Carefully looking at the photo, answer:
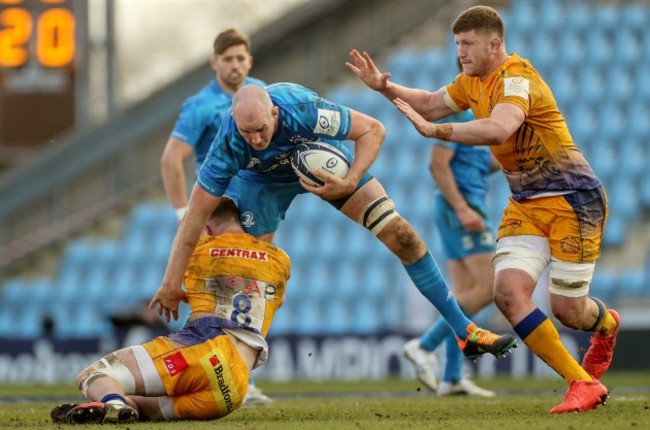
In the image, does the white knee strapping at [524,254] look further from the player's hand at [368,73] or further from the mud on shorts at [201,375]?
the mud on shorts at [201,375]

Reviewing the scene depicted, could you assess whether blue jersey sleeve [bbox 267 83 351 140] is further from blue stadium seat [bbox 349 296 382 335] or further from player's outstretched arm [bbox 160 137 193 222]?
blue stadium seat [bbox 349 296 382 335]

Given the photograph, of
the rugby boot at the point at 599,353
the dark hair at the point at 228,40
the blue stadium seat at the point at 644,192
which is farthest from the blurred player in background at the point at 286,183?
the blue stadium seat at the point at 644,192

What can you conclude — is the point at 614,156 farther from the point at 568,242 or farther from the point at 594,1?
the point at 568,242

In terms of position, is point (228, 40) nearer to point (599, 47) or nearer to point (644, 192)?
point (644, 192)

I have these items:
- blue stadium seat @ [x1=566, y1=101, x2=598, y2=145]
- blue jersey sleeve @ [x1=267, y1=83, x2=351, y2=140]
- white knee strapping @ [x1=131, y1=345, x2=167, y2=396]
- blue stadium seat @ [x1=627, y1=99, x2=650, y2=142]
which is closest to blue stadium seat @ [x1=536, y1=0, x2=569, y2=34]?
blue stadium seat @ [x1=566, y1=101, x2=598, y2=145]

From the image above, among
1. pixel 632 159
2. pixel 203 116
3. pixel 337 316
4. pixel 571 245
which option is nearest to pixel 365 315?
pixel 337 316

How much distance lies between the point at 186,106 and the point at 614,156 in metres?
10.4

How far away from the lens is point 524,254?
760cm

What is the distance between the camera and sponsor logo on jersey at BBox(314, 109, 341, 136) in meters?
7.59

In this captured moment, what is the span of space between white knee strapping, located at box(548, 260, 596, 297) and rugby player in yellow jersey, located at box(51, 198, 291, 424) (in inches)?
62.2

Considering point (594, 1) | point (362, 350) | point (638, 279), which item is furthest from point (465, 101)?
point (594, 1)

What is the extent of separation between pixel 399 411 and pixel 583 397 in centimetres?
135

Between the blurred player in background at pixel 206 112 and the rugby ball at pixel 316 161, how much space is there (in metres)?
2.09

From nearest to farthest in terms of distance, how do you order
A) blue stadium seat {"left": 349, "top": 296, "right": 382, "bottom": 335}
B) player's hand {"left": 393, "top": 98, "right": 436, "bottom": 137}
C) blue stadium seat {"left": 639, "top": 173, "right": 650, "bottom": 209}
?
player's hand {"left": 393, "top": 98, "right": 436, "bottom": 137} → blue stadium seat {"left": 349, "top": 296, "right": 382, "bottom": 335} → blue stadium seat {"left": 639, "top": 173, "right": 650, "bottom": 209}
